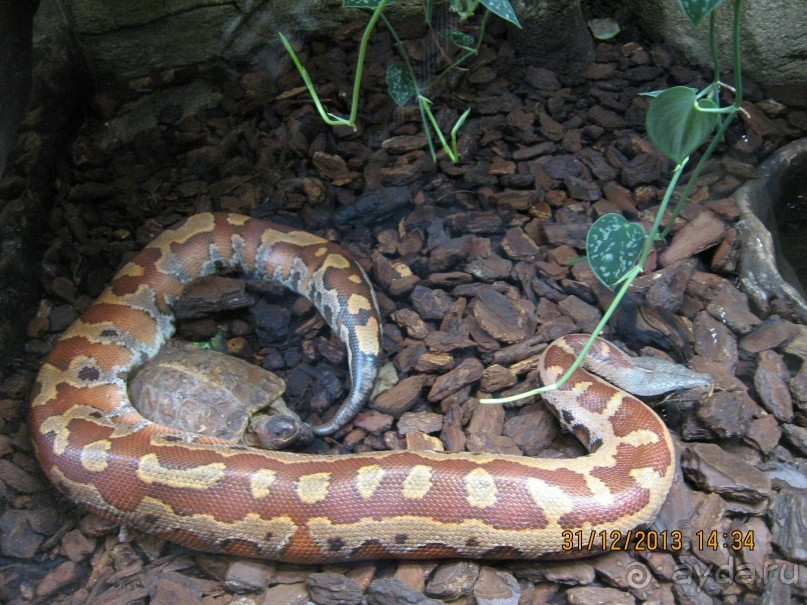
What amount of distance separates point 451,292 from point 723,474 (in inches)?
71.7

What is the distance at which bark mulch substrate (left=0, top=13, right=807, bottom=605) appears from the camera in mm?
3051

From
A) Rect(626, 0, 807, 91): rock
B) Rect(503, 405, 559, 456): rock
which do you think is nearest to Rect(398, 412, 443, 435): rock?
Rect(503, 405, 559, 456): rock

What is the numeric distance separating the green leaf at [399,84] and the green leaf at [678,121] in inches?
71.3

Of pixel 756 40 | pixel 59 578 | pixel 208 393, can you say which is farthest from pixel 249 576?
pixel 756 40

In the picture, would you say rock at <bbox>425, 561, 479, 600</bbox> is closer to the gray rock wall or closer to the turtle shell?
the turtle shell

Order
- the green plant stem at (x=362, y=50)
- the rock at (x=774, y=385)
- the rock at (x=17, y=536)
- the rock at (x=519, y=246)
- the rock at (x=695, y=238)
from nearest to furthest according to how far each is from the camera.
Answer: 1. the green plant stem at (x=362, y=50)
2. the rock at (x=17, y=536)
3. the rock at (x=774, y=385)
4. the rock at (x=695, y=238)
5. the rock at (x=519, y=246)

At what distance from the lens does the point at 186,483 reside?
3.23 meters

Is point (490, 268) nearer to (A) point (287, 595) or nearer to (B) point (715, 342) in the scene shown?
(B) point (715, 342)

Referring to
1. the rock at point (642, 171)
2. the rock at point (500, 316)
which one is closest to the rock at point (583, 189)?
the rock at point (642, 171)

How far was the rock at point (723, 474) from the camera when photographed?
3.13 metres

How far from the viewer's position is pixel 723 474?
10.5ft

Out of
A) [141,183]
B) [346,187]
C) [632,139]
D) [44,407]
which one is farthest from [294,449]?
[632,139]

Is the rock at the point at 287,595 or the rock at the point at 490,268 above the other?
the rock at the point at 490,268

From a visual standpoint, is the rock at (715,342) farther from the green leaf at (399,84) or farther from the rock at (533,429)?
the green leaf at (399,84)
